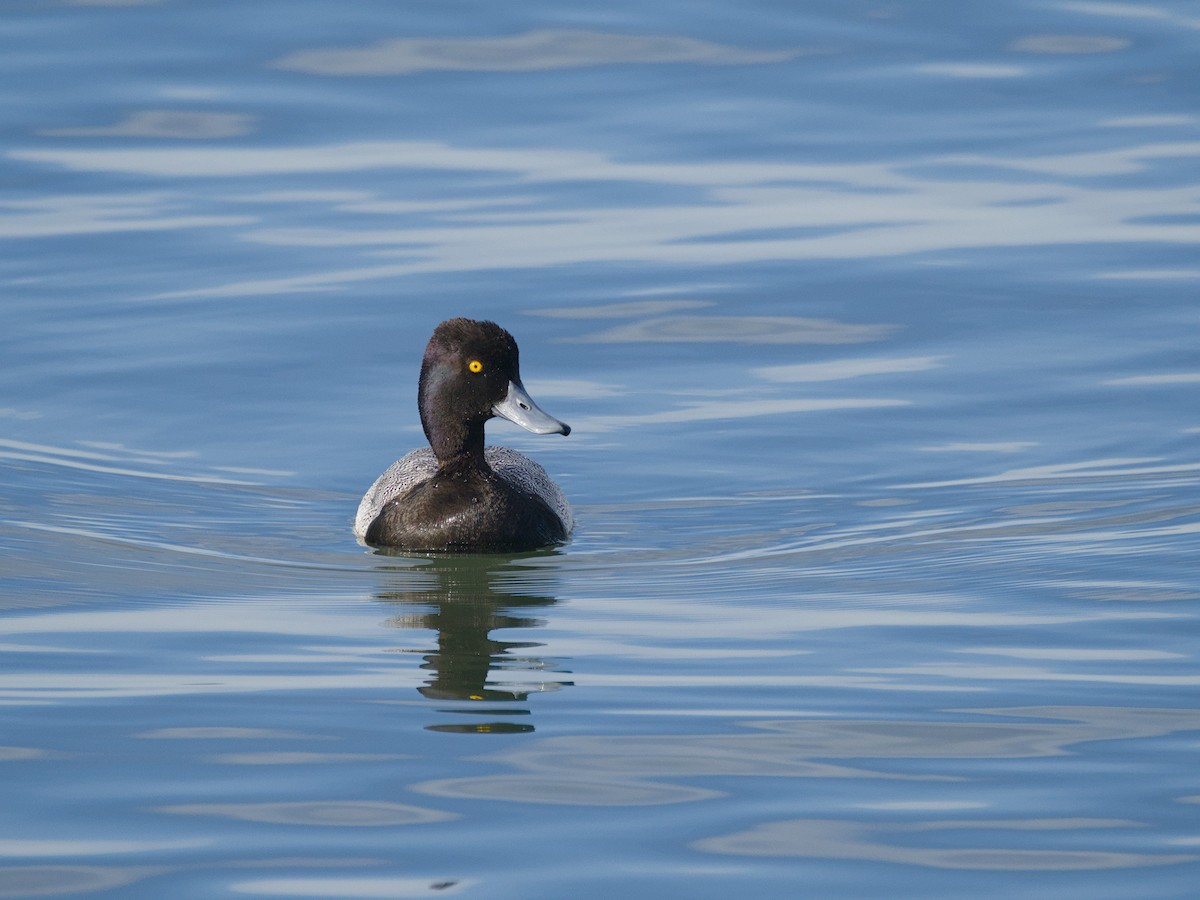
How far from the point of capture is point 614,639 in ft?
29.6

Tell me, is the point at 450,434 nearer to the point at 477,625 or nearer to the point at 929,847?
the point at 477,625

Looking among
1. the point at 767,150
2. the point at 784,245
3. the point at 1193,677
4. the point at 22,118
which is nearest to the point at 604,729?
the point at 1193,677

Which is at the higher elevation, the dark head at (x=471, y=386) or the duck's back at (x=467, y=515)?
the dark head at (x=471, y=386)

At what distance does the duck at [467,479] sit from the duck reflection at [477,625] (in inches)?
6.9

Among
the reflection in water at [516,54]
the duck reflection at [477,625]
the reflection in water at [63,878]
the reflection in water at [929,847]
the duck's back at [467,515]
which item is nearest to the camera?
the reflection in water at [63,878]

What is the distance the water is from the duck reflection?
0.04m

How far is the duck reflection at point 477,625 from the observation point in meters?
7.99

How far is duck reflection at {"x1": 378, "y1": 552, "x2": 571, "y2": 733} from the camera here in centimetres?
799

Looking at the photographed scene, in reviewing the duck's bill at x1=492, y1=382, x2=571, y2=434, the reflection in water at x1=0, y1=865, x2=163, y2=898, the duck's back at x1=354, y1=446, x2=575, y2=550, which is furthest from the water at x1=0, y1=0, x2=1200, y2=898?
the duck's bill at x1=492, y1=382, x2=571, y2=434

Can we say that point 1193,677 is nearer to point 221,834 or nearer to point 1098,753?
point 1098,753

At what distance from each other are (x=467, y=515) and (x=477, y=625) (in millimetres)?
2074

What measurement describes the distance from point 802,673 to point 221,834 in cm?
272

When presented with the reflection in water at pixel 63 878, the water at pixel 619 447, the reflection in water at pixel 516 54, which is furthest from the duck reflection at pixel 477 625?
the reflection in water at pixel 516 54

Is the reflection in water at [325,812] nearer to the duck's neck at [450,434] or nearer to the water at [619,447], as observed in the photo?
the water at [619,447]
